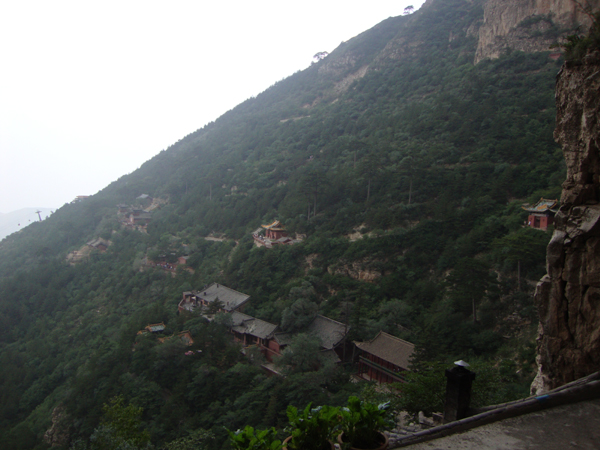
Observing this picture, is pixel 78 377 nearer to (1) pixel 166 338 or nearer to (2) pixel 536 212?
(1) pixel 166 338

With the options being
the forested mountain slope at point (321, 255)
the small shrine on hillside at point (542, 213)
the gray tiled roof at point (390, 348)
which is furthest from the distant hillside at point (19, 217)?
the small shrine on hillside at point (542, 213)

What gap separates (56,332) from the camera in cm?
2847

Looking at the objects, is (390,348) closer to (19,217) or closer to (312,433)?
(312,433)

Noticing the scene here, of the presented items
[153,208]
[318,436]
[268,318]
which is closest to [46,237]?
[153,208]

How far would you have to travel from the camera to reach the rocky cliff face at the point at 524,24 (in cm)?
3212

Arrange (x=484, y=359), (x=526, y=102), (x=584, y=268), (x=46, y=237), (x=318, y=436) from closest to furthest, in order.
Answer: (x=318, y=436)
(x=584, y=268)
(x=484, y=359)
(x=526, y=102)
(x=46, y=237)

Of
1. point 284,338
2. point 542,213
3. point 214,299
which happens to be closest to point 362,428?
point 284,338

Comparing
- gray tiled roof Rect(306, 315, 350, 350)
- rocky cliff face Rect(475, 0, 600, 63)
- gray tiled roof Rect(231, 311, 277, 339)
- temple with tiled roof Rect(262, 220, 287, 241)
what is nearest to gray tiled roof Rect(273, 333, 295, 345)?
gray tiled roof Rect(231, 311, 277, 339)

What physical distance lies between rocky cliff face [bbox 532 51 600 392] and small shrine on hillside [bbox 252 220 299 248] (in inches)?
832

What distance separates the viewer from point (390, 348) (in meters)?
15.5

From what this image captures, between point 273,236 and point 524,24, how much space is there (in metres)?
30.0

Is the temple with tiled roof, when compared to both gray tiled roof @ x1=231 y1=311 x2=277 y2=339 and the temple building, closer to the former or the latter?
gray tiled roof @ x1=231 y1=311 x2=277 y2=339

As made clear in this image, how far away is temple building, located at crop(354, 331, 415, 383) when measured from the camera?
1484 centimetres

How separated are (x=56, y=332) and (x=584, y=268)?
32.5 meters
